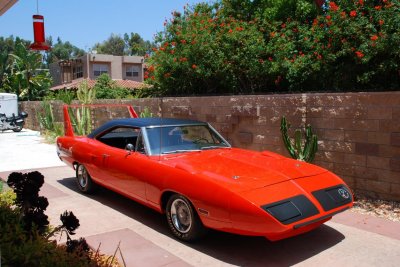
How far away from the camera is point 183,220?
168 inches

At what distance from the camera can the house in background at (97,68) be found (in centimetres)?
4087

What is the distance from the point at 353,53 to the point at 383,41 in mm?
786

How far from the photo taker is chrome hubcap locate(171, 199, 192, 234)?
4.21m

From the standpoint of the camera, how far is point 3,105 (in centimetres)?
2142

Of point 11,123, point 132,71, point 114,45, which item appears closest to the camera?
point 11,123

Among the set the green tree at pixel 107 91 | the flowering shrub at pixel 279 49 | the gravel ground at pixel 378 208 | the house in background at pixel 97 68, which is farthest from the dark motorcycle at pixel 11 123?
the house in background at pixel 97 68

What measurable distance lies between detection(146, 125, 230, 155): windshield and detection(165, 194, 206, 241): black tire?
0.83 metres

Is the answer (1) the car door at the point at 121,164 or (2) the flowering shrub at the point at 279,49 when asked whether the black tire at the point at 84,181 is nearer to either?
(1) the car door at the point at 121,164

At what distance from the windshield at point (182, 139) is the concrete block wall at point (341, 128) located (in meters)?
1.75

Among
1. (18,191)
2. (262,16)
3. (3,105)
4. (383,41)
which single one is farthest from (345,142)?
(3,105)

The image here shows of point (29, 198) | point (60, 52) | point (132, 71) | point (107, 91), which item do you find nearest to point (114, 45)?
point (60, 52)

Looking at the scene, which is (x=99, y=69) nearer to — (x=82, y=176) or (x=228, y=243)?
(x=82, y=176)

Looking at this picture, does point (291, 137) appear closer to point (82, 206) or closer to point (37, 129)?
point (82, 206)

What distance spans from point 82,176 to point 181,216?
2.79m
